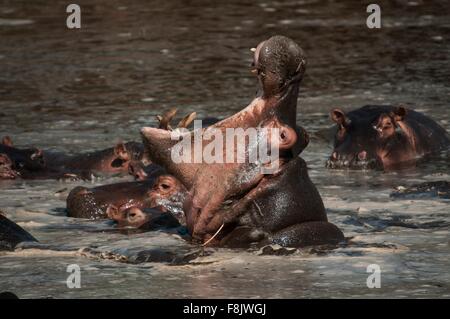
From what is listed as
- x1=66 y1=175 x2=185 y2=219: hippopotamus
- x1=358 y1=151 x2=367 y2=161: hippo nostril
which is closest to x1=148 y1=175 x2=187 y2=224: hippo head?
x1=66 y1=175 x2=185 y2=219: hippopotamus

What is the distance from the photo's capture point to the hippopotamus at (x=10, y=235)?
22.2 ft

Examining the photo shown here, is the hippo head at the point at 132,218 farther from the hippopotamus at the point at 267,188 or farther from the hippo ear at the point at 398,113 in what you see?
the hippo ear at the point at 398,113

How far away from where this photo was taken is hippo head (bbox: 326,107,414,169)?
372 inches

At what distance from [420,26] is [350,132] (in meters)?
6.22

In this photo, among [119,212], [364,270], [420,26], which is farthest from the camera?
[420,26]

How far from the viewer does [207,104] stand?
1208 centimetres

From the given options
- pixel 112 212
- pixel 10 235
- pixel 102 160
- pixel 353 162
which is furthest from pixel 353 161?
pixel 10 235

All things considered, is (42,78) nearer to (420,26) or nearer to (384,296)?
(420,26)

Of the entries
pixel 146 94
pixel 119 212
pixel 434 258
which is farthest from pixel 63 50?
pixel 434 258

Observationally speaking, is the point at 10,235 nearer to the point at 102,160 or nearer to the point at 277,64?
the point at 277,64

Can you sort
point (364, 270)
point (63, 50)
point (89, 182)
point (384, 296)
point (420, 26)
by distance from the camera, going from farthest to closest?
point (420, 26) < point (63, 50) < point (89, 182) < point (364, 270) < point (384, 296)

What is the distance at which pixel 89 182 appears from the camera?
9.20 metres

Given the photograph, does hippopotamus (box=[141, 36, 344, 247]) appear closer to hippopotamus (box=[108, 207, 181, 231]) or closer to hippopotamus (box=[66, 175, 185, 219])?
hippopotamus (box=[108, 207, 181, 231])

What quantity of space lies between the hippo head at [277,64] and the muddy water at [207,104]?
84 cm
